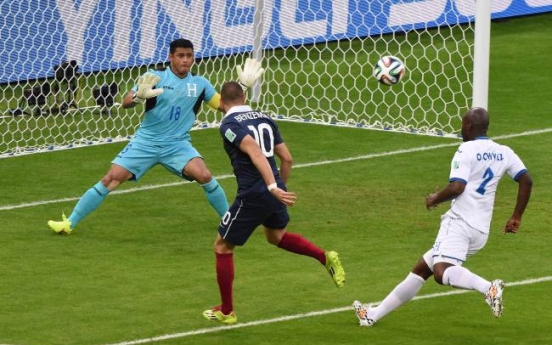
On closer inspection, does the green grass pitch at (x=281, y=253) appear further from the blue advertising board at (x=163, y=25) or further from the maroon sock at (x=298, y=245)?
the blue advertising board at (x=163, y=25)

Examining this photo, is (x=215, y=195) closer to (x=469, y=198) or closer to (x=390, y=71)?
(x=390, y=71)

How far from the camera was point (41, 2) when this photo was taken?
66.4 feet

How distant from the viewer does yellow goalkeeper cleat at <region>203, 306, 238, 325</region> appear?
1123 centimetres

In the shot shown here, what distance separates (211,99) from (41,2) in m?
6.60

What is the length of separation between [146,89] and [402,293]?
13.3 feet

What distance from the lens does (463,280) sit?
34.0 ft

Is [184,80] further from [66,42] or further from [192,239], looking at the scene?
[66,42]

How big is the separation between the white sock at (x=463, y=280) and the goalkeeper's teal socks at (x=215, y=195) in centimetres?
425

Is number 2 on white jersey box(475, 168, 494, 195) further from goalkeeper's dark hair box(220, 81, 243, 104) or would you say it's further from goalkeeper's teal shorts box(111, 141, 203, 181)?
goalkeeper's teal shorts box(111, 141, 203, 181)

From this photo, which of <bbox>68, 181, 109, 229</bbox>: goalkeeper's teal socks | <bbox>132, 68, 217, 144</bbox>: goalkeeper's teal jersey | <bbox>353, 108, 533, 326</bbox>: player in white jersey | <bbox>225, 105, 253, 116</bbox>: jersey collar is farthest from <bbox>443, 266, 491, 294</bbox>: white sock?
<bbox>68, 181, 109, 229</bbox>: goalkeeper's teal socks

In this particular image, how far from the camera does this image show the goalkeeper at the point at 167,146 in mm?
14258

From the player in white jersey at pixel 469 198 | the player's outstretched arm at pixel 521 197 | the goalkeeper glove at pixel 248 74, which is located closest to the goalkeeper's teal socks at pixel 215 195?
the goalkeeper glove at pixel 248 74

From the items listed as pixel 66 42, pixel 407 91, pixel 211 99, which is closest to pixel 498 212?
pixel 211 99

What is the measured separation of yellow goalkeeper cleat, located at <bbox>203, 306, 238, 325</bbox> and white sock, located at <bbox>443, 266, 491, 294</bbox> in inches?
70.0
